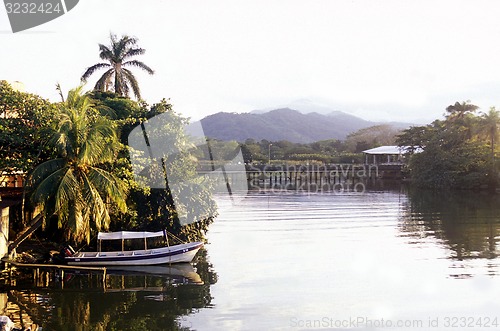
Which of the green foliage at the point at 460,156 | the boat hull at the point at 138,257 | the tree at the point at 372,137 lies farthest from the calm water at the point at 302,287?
the tree at the point at 372,137

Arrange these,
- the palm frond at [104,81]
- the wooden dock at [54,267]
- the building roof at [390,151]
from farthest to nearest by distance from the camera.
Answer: the building roof at [390,151], the palm frond at [104,81], the wooden dock at [54,267]

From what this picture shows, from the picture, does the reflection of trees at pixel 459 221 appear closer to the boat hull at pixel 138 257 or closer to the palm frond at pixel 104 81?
the boat hull at pixel 138 257

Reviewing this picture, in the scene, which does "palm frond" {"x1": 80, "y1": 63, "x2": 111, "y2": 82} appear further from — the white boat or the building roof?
the building roof

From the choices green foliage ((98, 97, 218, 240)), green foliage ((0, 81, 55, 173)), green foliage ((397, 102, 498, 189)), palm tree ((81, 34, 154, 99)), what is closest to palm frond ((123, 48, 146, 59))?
palm tree ((81, 34, 154, 99))

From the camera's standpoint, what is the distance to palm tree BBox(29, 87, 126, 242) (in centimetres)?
2605

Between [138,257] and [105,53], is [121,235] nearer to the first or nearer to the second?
[138,257]

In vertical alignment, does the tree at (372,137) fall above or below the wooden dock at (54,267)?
above

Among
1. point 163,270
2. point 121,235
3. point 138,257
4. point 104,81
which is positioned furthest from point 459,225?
point 104,81

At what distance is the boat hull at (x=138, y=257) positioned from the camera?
27.8m

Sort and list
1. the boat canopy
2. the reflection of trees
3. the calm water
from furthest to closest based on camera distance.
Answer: the reflection of trees, the boat canopy, the calm water

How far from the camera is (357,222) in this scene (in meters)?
45.3

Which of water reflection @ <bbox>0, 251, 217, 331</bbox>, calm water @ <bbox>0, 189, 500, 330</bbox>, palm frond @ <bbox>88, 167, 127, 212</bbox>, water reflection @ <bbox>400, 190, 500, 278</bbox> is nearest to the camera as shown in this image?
water reflection @ <bbox>0, 251, 217, 331</bbox>

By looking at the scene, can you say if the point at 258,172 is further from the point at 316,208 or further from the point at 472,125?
the point at 316,208

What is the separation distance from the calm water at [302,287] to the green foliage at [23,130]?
223 inches
